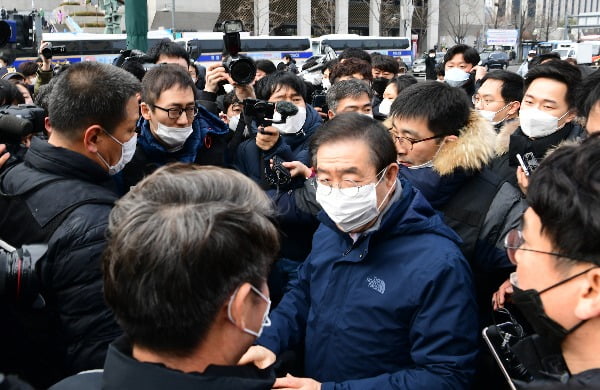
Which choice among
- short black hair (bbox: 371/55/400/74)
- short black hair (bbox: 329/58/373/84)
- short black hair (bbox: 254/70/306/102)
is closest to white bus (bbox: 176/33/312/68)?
short black hair (bbox: 371/55/400/74)

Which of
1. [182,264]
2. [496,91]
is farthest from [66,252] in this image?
[496,91]

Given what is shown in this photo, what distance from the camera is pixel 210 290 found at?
131cm

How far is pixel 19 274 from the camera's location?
1605 mm

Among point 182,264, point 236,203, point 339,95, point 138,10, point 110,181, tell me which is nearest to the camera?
point 182,264

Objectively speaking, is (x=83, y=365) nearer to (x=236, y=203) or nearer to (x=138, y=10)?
(x=236, y=203)

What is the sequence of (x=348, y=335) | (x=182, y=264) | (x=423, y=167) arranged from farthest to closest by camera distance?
(x=423, y=167) → (x=348, y=335) → (x=182, y=264)

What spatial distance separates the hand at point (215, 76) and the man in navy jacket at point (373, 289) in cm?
241

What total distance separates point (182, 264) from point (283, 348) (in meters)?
1.29

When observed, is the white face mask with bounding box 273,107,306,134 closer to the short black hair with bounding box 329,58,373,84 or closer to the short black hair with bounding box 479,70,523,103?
the short black hair with bounding box 329,58,373,84

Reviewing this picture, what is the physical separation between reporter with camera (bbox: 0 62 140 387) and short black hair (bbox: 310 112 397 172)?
2.97 ft

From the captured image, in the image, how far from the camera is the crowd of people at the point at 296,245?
1337 mm

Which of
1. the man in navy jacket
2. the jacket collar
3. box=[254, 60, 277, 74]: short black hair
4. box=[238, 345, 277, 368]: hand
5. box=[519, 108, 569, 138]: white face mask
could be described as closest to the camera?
the jacket collar

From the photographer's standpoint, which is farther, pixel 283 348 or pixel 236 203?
pixel 283 348

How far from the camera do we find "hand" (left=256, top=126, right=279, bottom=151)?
12.2ft
